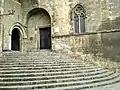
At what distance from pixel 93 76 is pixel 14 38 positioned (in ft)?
28.8

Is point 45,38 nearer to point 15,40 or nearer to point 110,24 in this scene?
point 15,40

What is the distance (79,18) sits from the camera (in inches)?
548

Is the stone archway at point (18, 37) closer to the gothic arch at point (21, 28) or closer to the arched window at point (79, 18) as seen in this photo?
the gothic arch at point (21, 28)

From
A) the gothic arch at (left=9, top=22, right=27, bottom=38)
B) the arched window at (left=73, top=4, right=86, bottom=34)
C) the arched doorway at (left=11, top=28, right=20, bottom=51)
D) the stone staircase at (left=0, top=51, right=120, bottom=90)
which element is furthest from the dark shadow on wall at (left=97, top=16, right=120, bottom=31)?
the arched doorway at (left=11, top=28, right=20, bottom=51)

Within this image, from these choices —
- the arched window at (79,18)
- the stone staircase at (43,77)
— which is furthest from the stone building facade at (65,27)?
the stone staircase at (43,77)

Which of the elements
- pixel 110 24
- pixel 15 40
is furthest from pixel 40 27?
pixel 110 24

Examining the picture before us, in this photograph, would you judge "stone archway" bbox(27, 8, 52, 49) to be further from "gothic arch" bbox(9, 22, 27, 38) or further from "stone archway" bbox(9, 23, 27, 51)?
"stone archway" bbox(9, 23, 27, 51)

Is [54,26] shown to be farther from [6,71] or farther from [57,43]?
[6,71]

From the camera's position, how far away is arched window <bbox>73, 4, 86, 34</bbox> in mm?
13781

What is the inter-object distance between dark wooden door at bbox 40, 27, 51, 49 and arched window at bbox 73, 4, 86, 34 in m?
2.42

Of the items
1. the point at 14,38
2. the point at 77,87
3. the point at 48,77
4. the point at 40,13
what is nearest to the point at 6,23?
the point at 14,38

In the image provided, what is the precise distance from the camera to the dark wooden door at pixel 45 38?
1531cm

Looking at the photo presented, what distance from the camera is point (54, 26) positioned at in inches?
565

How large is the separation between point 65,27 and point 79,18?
117 cm
